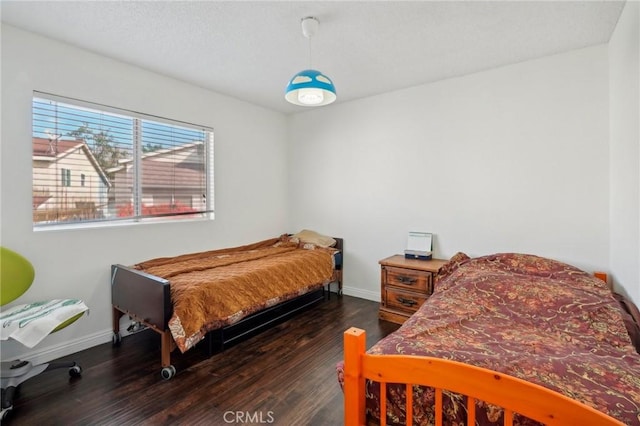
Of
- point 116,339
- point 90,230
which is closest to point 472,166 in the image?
point 90,230

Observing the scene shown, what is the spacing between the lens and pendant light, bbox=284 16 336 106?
196 cm

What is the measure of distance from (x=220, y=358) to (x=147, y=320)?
2.09 feet

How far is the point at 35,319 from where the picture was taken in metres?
1.90

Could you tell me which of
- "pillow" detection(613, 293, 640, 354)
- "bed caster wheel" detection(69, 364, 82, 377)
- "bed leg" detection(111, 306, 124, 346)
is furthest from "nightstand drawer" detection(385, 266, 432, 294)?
"bed caster wheel" detection(69, 364, 82, 377)

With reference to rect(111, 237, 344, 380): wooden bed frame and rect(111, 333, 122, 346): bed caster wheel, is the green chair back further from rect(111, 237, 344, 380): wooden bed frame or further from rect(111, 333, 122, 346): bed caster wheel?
rect(111, 333, 122, 346): bed caster wheel

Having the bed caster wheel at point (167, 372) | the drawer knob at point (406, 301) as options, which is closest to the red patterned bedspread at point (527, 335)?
the drawer knob at point (406, 301)

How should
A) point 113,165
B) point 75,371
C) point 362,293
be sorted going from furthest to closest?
point 362,293 → point 113,165 → point 75,371

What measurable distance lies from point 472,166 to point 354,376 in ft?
8.67

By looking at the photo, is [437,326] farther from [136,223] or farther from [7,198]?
[7,198]

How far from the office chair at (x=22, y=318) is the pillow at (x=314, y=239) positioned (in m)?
2.43

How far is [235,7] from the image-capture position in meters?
1.96

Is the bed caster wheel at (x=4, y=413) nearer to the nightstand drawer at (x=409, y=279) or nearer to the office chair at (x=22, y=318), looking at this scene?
the office chair at (x=22, y=318)

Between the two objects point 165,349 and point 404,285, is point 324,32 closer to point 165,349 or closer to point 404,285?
point 404,285

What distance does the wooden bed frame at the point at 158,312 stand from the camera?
84.4 inches
